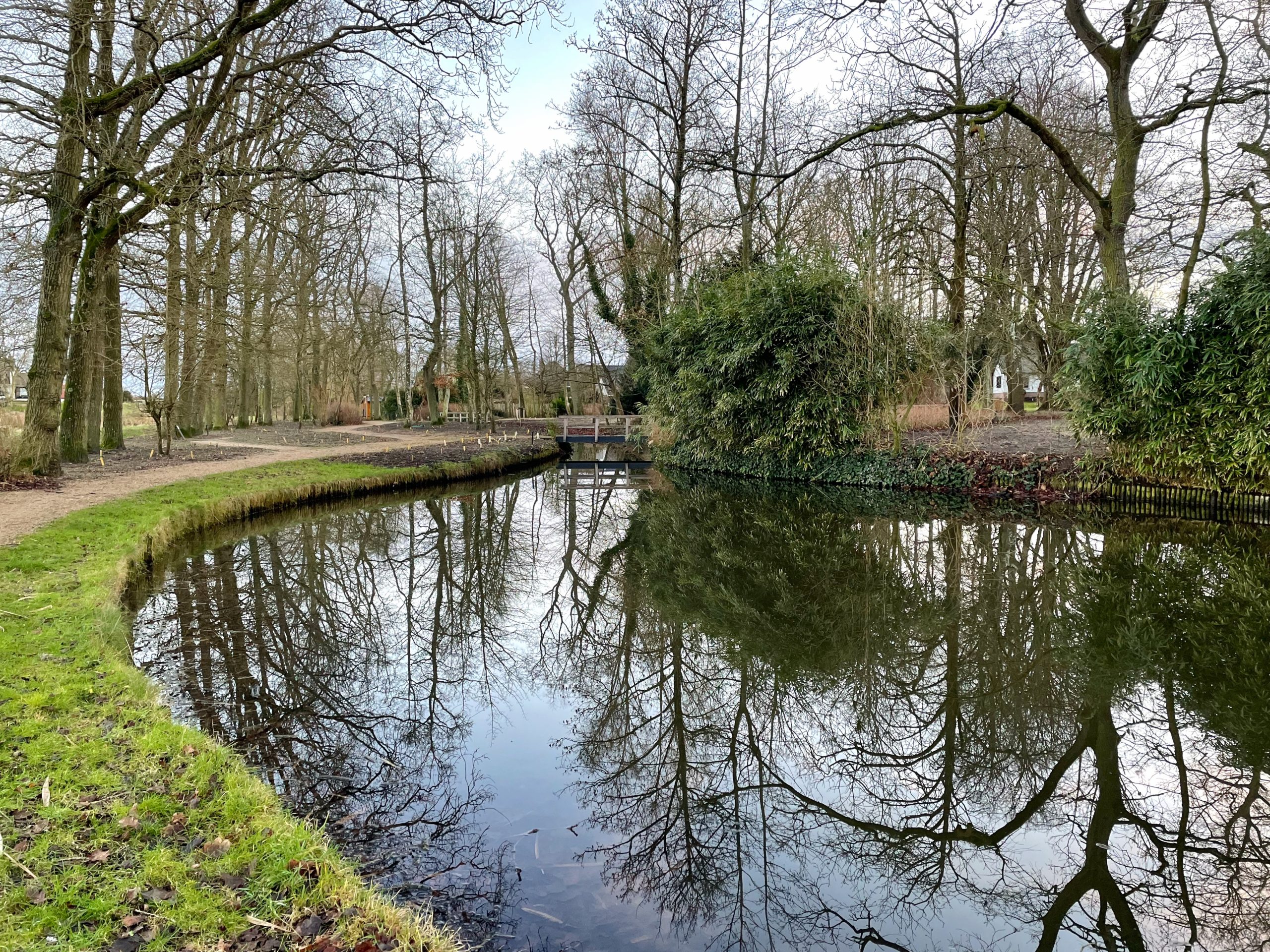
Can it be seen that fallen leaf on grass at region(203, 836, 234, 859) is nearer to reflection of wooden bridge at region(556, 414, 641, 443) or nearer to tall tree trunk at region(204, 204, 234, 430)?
tall tree trunk at region(204, 204, 234, 430)

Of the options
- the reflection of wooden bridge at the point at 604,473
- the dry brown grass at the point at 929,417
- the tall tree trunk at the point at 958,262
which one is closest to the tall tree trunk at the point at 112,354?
the reflection of wooden bridge at the point at 604,473

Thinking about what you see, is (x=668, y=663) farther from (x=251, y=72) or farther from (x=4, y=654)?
(x=251, y=72)

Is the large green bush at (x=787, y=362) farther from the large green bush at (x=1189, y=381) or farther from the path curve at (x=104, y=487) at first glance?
the path curve at (x=104, y=487)

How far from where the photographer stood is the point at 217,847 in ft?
8.55

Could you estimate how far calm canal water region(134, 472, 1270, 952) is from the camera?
2.90 meters

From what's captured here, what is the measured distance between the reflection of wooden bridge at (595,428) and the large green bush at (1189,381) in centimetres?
1658

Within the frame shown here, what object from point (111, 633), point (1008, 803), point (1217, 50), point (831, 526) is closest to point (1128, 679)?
point (1008, 803)

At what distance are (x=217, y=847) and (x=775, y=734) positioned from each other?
118 inches

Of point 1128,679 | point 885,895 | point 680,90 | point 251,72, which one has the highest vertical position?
point 680,90

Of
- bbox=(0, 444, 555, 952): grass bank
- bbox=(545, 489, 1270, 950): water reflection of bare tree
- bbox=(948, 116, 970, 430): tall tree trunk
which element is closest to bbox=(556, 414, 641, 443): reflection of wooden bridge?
bbox=(948, 116, 970, 430): tall tree trunk

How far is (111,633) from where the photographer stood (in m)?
A: 4.86

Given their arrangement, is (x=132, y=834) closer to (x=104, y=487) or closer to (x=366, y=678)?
(x=366, y=678)

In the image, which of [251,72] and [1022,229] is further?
[1022,229]

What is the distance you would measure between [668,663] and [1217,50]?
13897 mm
